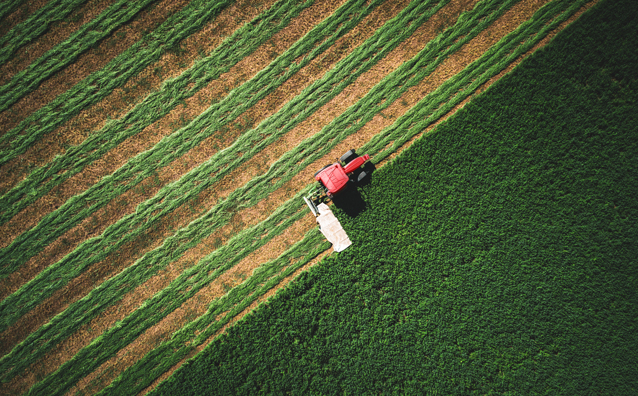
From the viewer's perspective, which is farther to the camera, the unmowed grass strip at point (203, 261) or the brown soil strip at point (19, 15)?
the brown soil strip at point (19, 15)

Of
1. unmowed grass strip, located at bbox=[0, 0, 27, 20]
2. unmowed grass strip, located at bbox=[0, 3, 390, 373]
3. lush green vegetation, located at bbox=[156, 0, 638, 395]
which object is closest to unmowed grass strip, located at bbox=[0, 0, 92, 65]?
unmowed grass strip, located at bbox=[0, 0, 27, 20]

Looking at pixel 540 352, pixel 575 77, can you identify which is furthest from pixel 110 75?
pixel 540 352

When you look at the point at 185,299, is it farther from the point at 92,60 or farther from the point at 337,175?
the point at 92,60

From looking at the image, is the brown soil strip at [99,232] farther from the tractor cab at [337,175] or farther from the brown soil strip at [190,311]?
the tractor cab at [337,175]

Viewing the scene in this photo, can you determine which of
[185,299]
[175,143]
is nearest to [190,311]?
[185,299]

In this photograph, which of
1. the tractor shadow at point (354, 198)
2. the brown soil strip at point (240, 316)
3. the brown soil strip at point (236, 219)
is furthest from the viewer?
the brown soil strip at point (236, 219)

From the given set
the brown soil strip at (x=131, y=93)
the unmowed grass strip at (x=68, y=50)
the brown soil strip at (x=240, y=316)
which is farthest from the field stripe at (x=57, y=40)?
the brown soil strip at (x=240, y=316)

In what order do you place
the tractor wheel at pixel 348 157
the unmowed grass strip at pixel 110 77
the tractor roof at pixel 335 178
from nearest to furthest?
the tractor roof at pixel 335 178, the tractor wheel at pixel 348 157, the unmowed grass strip at pixel 110 77
